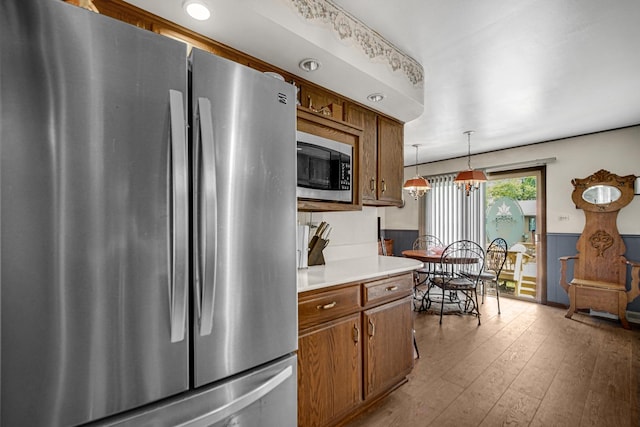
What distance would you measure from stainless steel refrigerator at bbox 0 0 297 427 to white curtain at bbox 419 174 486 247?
195 inches

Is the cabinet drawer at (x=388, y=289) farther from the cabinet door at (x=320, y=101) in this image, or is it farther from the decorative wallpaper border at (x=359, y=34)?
the decorative wallpaper border at (x=359, y=34)

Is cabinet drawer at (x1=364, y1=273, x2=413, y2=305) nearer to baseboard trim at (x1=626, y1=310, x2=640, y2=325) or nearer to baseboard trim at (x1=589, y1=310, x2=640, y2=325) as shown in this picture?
baseboard trim at (x1=589, y1=310, x2=640, y2=325)

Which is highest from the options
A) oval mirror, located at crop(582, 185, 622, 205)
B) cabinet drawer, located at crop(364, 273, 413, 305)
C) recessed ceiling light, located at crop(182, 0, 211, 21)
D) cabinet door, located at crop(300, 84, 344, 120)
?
recessed ceiling light, located at crop(182, 0, 211, 21)

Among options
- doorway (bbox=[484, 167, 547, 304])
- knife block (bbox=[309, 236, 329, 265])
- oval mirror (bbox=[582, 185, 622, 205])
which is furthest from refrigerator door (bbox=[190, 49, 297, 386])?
doorway (bbox=[484, 167, 547, 304])

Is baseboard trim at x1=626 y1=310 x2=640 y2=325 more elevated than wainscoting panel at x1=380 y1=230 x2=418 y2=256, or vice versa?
wainscoting panel at x1=380 y1=230 x2=418 y2=256

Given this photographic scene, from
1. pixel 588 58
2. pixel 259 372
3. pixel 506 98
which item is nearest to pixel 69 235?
pixel 259 372

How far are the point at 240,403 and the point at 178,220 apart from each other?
2.13 feet

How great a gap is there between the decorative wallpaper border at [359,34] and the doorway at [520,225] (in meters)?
3.40

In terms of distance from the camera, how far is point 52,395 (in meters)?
0.73

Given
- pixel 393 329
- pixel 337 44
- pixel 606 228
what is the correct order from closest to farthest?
pixel 337 44
pixel 393 329
pixel 606 228

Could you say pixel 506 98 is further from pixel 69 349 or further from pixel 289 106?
pixel 69 349

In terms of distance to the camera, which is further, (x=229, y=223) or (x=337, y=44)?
(x=337, y=44)

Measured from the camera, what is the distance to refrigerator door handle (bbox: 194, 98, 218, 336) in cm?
93

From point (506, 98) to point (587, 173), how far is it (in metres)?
2.20
